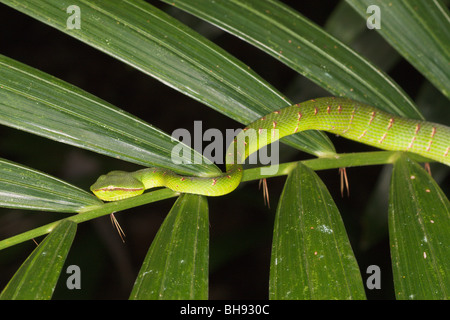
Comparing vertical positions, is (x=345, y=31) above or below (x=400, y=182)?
above

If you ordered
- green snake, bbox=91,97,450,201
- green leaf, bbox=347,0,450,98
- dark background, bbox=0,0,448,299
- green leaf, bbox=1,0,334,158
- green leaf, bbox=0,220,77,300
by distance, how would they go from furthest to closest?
dark background, bbox=0,0,448,299
green leaf, bbox=347,0,450,98
green snake, bbox=91,97,450,201
green leaf, bbox=1,0,334,158
green leaf, bbox=0,220,77,300

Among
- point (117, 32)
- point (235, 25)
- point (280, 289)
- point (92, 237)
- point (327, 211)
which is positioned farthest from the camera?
point (92, 237)

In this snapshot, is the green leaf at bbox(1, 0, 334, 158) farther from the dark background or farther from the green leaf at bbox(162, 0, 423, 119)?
the dark background

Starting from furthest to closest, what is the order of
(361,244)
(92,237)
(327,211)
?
1. (92,237)
2. (361,244)
3. (327,211)

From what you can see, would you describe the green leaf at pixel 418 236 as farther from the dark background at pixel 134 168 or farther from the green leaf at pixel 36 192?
the green leaf at pixel 36 192

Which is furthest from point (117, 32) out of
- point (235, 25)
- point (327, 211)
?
point (327, 211)

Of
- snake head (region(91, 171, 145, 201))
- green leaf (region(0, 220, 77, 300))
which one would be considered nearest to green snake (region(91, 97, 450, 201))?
snake head (region(91, 171, 145, 201))

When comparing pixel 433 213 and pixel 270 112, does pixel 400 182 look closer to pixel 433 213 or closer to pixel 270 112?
pixel 433 213

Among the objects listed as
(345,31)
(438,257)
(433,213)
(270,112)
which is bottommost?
(438,257)
